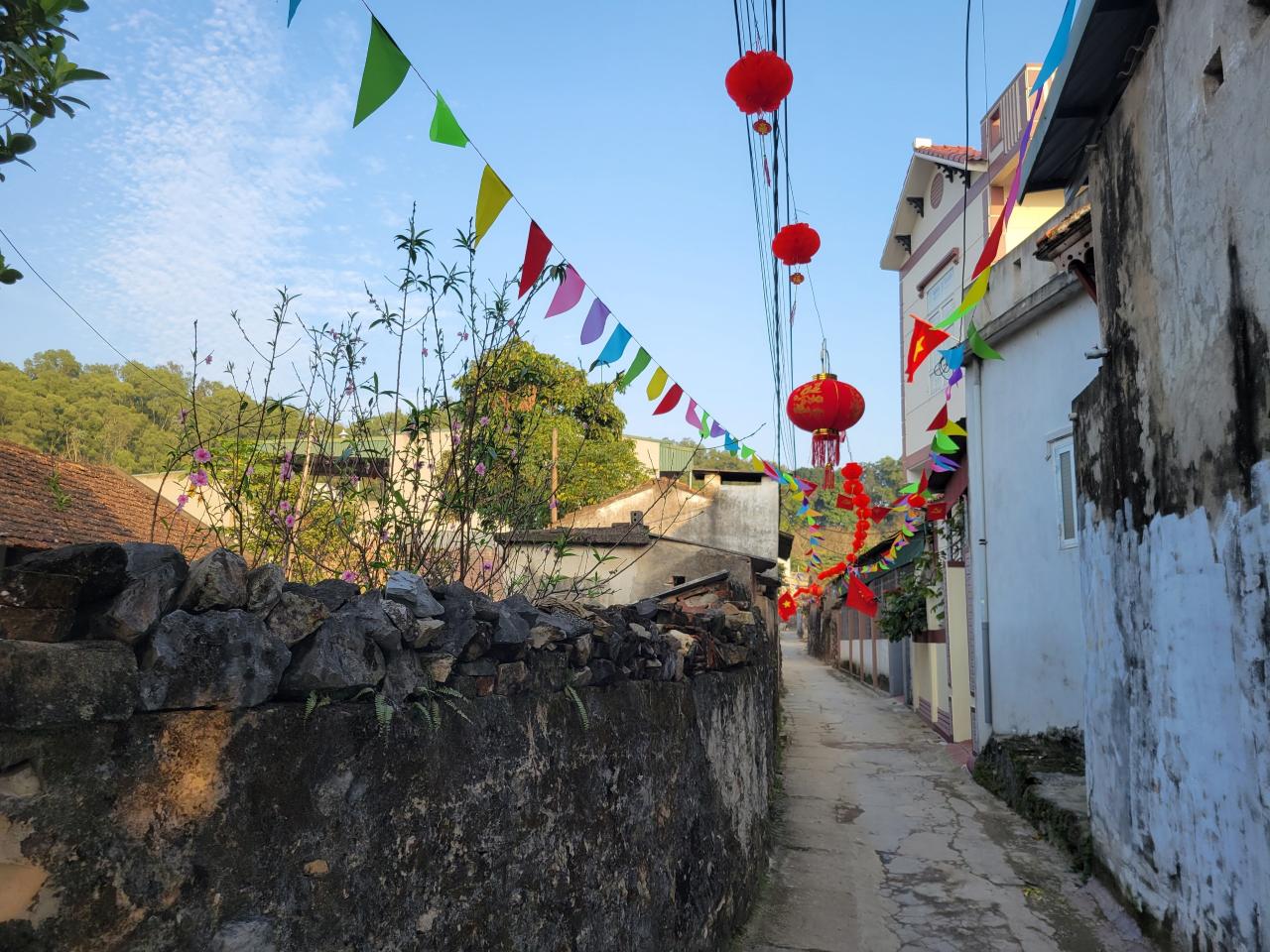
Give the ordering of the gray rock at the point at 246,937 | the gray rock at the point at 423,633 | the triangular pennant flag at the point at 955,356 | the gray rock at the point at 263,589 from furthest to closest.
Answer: the triangular pennant flag at the point at 955,356, the gray rock at the point at 423,633, the gray rock at the point at 263,589, the gray rock at the point at 246,937

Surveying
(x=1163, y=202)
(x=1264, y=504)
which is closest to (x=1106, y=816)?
(x=1264, y=504)

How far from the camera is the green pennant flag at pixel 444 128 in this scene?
12.0 ft

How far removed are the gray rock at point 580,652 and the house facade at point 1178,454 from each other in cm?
272

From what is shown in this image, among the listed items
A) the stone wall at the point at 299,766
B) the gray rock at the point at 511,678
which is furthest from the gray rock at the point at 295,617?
the gray rock at the point at 511,678

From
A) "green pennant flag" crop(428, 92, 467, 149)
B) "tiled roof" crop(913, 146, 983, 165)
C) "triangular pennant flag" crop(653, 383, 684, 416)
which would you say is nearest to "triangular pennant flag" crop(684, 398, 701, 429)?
"triangular pennant flag" crop(653, 383, 684, 416)

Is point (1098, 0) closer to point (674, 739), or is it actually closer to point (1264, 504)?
point (1264, 504)

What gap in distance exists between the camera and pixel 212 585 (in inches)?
79.3

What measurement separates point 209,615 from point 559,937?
6.10 feet

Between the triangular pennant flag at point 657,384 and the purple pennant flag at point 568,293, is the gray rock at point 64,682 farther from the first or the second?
the triangular pennant flag at point 657,384

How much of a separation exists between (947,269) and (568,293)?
46.6ft

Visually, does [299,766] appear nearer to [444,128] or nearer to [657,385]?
[444,128]

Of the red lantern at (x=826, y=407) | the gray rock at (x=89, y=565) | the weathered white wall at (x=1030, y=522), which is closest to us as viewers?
the gray rock at (x=89, y=565)

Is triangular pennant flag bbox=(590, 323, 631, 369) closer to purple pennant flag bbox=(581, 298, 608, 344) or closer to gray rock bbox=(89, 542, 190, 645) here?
purple pennant flag bbox=(581, 298, 608, 344)

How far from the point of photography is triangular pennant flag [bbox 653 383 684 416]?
7544 millimetres
